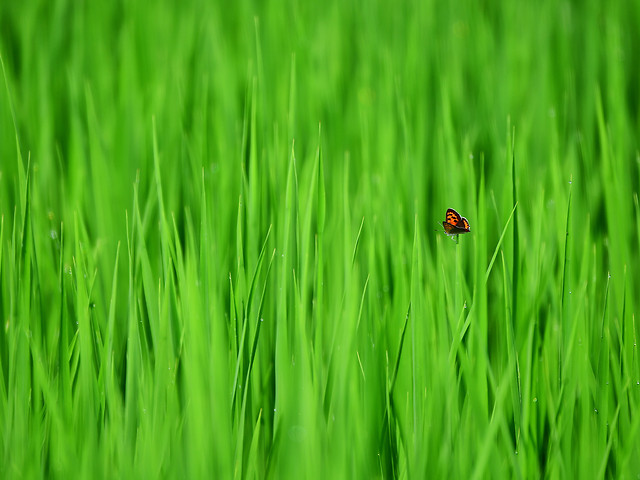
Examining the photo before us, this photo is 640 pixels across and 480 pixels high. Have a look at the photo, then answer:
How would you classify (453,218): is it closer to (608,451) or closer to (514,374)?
(514,374)

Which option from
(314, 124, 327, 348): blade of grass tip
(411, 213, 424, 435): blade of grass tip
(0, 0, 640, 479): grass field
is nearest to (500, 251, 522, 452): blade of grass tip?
(0, 0, 640, 479): grass field

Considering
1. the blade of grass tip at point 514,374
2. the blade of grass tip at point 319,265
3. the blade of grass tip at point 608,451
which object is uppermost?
the blade of grass tip at point 319,265

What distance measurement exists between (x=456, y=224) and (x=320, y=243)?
0.20 meters

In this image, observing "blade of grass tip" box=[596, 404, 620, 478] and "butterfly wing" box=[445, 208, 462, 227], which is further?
"butterfly wing" box=[445, 208, 462, 227]

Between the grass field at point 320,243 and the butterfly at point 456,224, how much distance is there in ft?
0.12

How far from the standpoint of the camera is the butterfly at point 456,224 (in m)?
0.90

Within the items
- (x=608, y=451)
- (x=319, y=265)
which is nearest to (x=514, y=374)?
(x=608, y=451)

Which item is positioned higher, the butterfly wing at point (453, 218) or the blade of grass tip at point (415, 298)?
the butterfly wing at point (453, 218)

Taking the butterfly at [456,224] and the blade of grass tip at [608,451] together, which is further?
the butterfly at [456,224]

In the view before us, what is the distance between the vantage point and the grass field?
790mm

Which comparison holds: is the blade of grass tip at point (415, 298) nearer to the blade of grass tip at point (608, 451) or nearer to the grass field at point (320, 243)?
the grass field at point (320, 243)

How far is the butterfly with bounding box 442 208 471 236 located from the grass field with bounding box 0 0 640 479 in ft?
0.12

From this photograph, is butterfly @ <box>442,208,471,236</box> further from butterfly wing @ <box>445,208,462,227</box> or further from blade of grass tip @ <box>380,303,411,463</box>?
blade of grass tip @ <box>380,303,411,463</box>

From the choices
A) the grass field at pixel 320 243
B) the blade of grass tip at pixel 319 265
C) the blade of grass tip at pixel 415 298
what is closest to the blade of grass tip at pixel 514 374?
the grass field at pixel 320 243
